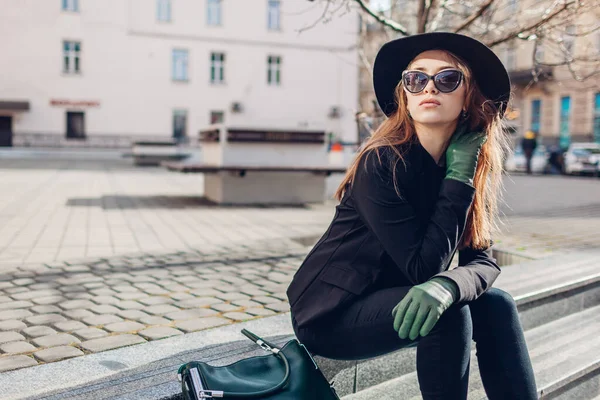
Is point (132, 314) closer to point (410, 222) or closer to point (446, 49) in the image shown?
point (410, 222)

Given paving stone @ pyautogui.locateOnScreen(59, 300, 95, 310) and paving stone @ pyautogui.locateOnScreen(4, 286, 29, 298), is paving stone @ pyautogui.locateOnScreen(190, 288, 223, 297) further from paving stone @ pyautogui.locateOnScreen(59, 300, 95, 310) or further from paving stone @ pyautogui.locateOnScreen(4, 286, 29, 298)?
paving stone @ pyautogui.locateOnScreen(4, 286, 29, 298)

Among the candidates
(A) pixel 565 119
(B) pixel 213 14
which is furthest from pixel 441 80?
(A) pixel 565 119

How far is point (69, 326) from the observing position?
10.7 ft

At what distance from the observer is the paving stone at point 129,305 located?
368cm

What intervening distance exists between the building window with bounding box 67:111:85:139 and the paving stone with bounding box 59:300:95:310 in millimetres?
31444

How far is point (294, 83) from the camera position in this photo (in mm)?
37438

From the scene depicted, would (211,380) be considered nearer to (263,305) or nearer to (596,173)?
(263,305)

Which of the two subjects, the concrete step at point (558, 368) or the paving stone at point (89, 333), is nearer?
the concrete step at point (558, 368)

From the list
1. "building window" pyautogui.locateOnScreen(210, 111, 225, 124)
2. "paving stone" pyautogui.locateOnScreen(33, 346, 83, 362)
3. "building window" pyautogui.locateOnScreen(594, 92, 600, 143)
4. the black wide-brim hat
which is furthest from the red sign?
the black wide-brim hat

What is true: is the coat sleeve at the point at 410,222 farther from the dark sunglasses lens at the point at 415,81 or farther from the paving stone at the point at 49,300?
the paving stone at the point at 49,300

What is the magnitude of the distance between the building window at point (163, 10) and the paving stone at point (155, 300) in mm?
32882

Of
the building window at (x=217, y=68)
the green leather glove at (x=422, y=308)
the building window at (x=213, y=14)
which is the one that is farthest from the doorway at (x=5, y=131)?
the green leather glove at (x=422, y=308)

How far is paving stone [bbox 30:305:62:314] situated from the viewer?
11.7 ft

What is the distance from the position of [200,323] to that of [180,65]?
→ 3345 centimetres
